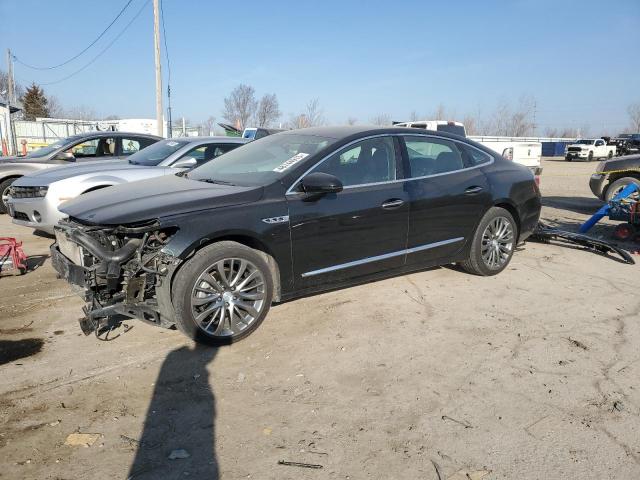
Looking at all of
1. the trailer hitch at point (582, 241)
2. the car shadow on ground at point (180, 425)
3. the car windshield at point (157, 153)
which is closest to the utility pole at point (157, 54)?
the car windshield at point (157, 153)

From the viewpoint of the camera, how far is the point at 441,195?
4918 mm

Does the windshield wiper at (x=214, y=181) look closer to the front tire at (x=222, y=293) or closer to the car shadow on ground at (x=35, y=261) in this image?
the front tire at (x=222, y=293)

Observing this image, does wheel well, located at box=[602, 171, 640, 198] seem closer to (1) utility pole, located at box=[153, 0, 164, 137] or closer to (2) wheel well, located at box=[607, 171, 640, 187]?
(2) wheel well, located at box=[607, 171, 640, 187]

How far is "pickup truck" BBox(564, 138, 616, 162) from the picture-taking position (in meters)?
40.3

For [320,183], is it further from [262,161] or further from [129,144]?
[129,144]

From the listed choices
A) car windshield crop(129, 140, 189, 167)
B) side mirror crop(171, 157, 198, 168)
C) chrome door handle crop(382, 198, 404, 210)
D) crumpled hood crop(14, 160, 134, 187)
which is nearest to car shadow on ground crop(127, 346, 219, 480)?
chrome door handle crop(382, 198, 404, 210)

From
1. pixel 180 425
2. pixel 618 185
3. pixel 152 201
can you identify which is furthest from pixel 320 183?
pixel 618 185

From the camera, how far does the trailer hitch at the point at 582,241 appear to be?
6.51 metres

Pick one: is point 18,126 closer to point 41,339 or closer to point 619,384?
point 41,339

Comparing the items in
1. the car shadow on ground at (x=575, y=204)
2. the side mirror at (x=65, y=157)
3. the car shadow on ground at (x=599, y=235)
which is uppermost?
the side mirror at (x=65, y=157)

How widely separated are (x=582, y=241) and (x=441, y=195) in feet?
10.5

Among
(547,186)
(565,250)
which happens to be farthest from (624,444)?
(547,186)

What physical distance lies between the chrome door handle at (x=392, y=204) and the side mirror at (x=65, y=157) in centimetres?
685

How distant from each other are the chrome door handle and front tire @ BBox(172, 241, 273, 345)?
1.28 m
